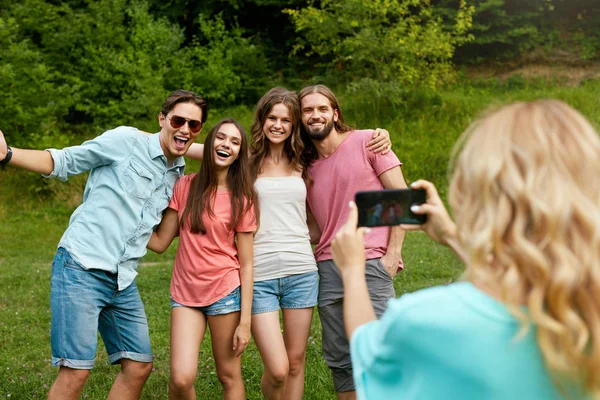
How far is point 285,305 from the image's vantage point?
14.2ft

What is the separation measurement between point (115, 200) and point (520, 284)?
2832 mm

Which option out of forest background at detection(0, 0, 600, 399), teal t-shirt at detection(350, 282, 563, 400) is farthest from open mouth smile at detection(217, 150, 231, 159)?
forest background at detection(0, 0, 600, 399)

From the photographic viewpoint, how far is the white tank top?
4.30m

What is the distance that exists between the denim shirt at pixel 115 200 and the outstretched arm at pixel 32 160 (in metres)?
0.04

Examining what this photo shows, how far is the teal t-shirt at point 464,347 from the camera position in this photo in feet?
4.93

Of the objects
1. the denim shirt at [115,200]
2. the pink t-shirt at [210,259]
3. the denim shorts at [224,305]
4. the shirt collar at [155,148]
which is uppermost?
the shirt collar at [155,148]

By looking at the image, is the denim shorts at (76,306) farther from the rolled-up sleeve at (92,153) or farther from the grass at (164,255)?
the grass at (164,255)

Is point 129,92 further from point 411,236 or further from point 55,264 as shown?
point 55,264

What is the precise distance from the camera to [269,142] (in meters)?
4.55

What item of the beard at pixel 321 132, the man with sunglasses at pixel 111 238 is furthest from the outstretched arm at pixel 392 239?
the man with sunglasses at pixel 111 238

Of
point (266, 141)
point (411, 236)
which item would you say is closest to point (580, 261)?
point (266, 141)

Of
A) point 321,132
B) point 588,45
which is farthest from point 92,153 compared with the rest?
point 588,45

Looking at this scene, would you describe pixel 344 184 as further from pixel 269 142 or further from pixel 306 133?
pixel 269 142

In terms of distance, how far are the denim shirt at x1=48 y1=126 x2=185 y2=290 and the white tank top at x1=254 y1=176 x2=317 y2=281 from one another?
63cm
